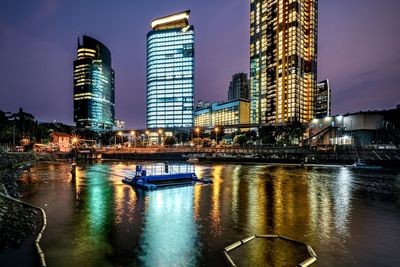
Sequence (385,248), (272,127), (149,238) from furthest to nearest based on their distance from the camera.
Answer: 1. (272,127)
2. (149,238)
3. (385,248)

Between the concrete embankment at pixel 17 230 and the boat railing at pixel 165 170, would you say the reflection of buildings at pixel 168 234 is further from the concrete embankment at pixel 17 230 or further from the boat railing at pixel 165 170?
the boat railing at pixel 165 170

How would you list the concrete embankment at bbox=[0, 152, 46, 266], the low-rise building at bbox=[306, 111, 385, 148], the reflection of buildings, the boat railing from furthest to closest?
the low-rise building at bbox=[306, 111, 385, 148] → the boat railing → the concrete embankment at bbox=[0, 152, 46, 266] → the reflection of buildings

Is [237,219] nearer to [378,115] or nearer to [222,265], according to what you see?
[222,265]

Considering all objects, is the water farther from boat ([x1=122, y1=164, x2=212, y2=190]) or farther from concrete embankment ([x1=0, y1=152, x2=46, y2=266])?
boat ([x1=122, y1=164, x2=212, y2=190])

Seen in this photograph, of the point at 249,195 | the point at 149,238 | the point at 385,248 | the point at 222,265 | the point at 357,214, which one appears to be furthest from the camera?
the point at 249,195

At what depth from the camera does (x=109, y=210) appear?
1969 cm

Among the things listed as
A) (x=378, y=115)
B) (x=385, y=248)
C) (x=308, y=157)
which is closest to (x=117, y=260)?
(x=385, y=248)

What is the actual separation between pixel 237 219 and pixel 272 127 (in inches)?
5777

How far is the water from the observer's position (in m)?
11.2

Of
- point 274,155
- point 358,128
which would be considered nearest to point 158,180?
point 274,155

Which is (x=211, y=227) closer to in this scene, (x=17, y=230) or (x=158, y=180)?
(x=17, y=230)

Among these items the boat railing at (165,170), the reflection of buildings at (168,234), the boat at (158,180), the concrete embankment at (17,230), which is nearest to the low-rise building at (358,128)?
the boat railing at (165,170)

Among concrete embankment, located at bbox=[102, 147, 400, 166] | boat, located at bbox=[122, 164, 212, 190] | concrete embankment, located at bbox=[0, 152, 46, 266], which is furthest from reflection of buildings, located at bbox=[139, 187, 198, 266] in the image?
concrete embankment, located at bbox=[102, 147, 400, 166]

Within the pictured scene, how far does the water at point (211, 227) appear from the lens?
36.7 ft
